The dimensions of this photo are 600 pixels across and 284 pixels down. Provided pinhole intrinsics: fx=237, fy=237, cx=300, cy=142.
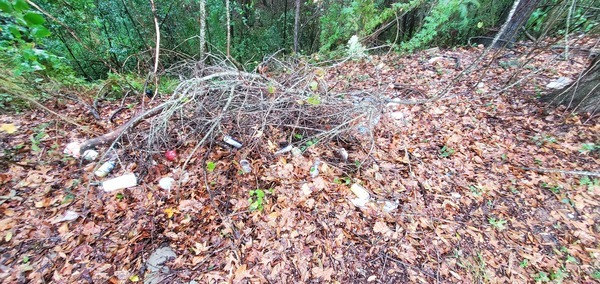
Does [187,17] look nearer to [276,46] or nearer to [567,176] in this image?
[276,46]

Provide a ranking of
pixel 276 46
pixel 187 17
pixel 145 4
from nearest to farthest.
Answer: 1. pixel 145 4
2. pixel 187 17
3. pixel 276 46

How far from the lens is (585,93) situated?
9.07 feet

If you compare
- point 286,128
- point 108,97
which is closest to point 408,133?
point 286,128

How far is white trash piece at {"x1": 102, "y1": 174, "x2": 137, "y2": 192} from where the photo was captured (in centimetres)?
204

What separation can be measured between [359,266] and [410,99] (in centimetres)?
275

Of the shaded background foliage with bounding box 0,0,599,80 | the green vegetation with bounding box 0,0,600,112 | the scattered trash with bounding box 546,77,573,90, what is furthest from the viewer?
the shaded background foliage with bounding box 0,0,599,80

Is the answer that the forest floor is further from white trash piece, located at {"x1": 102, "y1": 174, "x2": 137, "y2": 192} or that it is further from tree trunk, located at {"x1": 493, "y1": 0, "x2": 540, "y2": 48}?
tree trunk, located at {"x1": 493, "y1": 0, "x2": 540, "y2": 48}

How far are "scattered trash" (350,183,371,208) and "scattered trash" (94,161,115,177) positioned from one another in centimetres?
224

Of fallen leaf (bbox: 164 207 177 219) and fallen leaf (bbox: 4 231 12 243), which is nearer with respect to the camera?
fallen leaf (bbox: 4 231 12 243)

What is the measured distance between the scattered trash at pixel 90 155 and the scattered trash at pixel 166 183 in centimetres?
75

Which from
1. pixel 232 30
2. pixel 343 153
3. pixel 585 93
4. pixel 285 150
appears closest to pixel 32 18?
pixel 285 150

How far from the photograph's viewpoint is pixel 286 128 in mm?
2760

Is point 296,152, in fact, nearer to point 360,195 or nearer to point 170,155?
point 360,195

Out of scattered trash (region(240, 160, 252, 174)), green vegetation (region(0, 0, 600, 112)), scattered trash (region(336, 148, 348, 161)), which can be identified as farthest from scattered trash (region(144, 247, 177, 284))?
green vegetation (region(0, 0, 600, 112))
